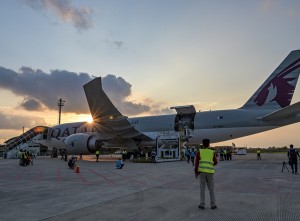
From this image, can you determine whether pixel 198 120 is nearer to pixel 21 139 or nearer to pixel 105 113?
pixel 105 113

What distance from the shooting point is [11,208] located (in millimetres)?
7121

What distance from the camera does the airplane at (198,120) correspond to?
27078 mm

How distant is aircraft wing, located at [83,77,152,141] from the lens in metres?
26.5

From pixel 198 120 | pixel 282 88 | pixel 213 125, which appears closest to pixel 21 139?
pixel 198 120

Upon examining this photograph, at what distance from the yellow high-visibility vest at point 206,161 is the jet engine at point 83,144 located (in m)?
23.4

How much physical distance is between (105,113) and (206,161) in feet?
70.4

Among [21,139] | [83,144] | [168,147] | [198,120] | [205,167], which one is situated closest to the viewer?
[205,167]

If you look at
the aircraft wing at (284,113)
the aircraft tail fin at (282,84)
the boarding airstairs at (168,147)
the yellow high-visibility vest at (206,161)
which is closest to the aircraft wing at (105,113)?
the boarding airstairs at (168,147)

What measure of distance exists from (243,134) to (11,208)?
24338 millimetres

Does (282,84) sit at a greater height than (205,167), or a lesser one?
greater

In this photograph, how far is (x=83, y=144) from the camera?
29.9 meters

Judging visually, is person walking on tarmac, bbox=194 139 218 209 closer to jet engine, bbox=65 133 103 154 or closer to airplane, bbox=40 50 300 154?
airplane, bbox=40 50 300 154

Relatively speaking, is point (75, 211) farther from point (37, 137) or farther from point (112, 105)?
point (37, 137)

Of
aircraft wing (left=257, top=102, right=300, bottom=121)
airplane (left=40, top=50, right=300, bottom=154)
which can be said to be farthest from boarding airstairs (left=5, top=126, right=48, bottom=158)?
aircraft wing (left=257, top=102, right=300, bottom=121)
